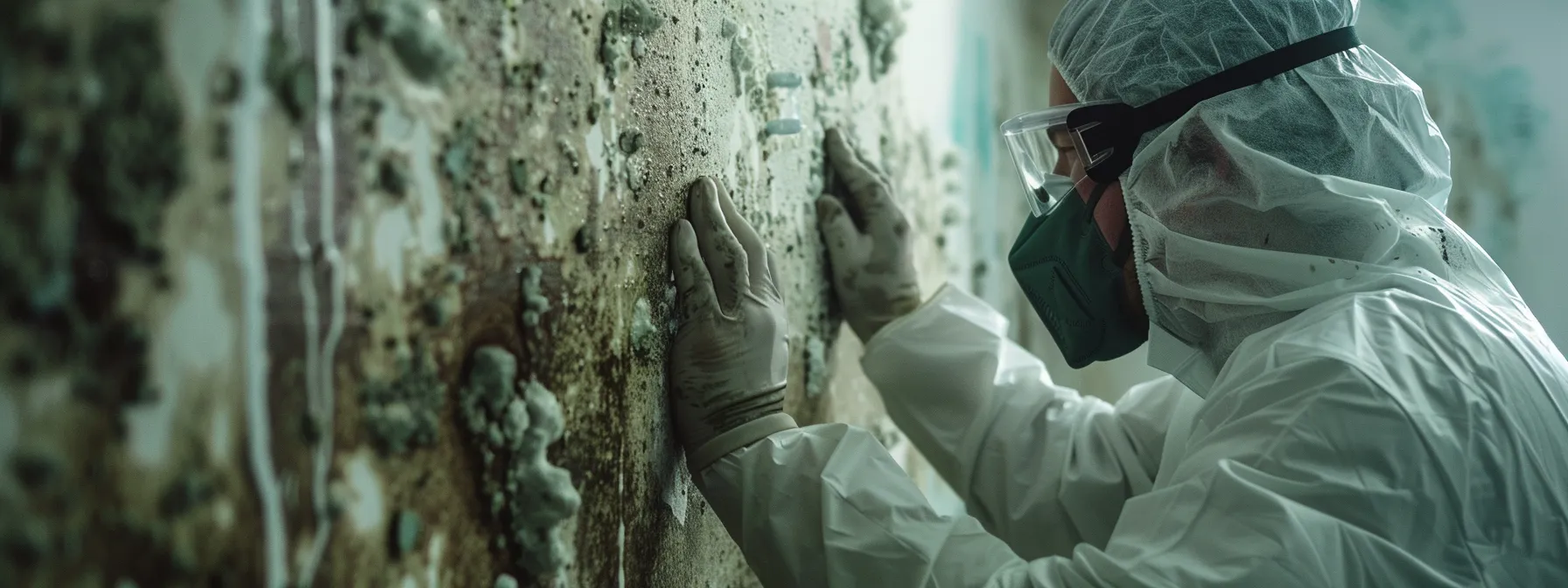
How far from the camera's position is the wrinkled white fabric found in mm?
750

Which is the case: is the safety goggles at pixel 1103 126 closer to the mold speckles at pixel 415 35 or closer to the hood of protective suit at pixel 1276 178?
the hood of protective suit at pixel 1276 178

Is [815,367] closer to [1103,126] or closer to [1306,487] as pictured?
[1103,126]

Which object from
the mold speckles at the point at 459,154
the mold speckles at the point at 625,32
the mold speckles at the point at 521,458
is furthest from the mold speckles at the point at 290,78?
the mold speckles at the point at 625,32

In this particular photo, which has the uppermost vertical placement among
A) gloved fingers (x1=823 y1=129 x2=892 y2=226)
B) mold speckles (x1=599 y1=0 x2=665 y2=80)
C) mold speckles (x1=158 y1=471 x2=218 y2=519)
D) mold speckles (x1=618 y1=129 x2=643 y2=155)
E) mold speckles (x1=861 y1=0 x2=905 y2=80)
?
mold speckles (x1=861 y1=0 x2=905 y2=80)

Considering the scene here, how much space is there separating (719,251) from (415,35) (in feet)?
1.41

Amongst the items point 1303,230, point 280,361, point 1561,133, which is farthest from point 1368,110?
point 1561,133

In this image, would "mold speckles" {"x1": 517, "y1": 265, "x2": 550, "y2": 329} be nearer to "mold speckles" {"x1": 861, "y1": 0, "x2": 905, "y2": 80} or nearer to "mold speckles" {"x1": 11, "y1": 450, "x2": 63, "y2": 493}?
"mold speckles" {"x1": 11, "y1": 450, "x2": 63, "y2": 493}

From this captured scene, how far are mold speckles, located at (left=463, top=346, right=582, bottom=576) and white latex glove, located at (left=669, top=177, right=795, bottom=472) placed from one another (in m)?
0.23

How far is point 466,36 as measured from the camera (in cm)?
63

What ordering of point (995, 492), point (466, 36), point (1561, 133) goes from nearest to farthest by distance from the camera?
point (466, 36) < point (995, 492) < point (1561, 133)

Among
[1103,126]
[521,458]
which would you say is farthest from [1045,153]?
[521,458]

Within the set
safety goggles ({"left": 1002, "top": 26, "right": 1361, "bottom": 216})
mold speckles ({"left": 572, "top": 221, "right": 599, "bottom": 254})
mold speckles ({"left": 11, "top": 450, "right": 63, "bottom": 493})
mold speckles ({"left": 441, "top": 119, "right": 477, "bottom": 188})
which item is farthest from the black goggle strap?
mold speckles ({"left": 11, "top": 450, "right": 63, "bottom": 493})

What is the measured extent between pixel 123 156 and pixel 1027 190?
0.97 meters

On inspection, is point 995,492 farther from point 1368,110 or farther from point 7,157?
point 7,157
